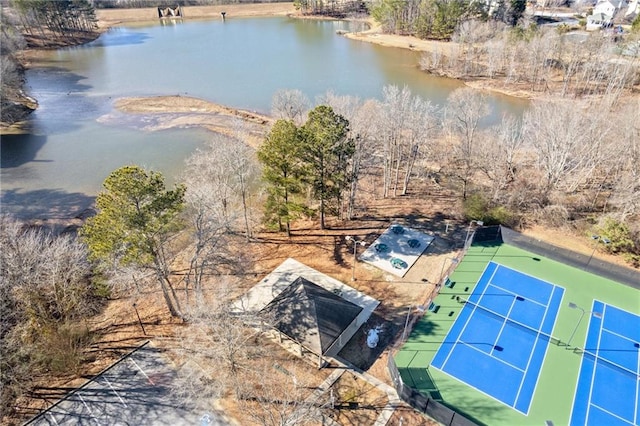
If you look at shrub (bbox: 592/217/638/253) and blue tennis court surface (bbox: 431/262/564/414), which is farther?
shrub (bbox: 592/217/638/253)

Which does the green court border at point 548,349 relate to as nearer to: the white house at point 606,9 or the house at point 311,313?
the house at point 311,313

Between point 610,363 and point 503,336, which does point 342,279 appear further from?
point 610,363

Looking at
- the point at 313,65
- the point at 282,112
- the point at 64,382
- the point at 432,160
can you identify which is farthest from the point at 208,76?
the point at 64,382

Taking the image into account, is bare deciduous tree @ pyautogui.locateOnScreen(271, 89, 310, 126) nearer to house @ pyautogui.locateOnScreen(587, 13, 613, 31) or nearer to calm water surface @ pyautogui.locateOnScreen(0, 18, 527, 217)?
calm water surface @ pyautogui.locateOnScreen(0, 18, 527, 217)

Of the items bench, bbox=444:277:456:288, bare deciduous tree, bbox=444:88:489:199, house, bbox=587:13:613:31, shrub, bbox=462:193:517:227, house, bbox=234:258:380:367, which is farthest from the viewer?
house, bbox=587:13:613:31

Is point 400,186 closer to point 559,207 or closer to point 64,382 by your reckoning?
point 559,207

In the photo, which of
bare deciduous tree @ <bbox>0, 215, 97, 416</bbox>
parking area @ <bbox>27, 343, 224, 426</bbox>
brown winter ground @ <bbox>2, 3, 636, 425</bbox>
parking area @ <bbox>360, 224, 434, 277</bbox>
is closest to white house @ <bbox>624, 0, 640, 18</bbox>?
brown winter ground @ <bbox>2, 3, 636, 425</bbox>
